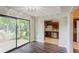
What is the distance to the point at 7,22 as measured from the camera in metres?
4.07

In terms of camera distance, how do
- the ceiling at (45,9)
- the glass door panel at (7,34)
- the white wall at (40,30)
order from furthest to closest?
the white wall at (40,30) < the glass door panel at (7,34) < the ceiling at (45,9)

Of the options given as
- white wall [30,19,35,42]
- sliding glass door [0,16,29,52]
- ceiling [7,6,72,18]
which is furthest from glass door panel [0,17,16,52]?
white wall [30,19,35,42]

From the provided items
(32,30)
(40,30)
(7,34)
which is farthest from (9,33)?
(40,30)

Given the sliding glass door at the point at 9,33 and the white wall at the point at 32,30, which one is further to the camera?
the white wall at the point at 32,30

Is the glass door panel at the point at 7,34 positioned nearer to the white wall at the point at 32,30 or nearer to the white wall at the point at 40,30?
the white wall at the point at 32,30

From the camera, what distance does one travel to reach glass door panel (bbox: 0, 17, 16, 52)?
383cm

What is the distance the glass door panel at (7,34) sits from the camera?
3832 millimetres

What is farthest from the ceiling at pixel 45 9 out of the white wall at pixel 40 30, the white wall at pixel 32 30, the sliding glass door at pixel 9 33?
the white wall at pixel 32 30

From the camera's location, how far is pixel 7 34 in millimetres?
4184

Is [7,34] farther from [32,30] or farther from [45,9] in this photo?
[32,30]

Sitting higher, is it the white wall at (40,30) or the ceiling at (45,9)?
the ceiling at (45,9)
